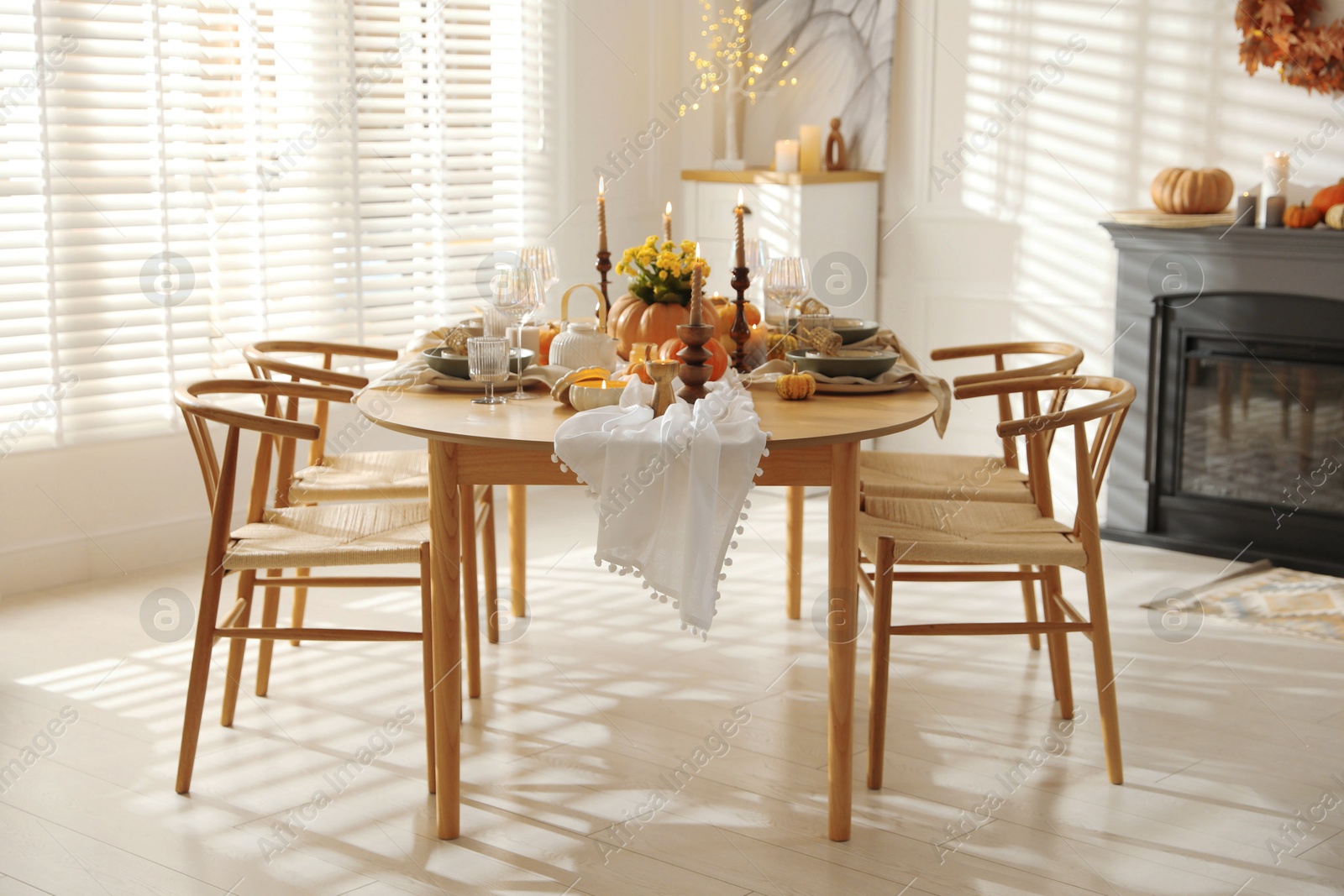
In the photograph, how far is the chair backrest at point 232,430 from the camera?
2.58 m

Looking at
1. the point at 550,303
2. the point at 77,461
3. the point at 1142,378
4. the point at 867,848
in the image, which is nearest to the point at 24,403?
the point at 77,461

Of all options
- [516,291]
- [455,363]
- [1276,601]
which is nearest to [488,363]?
[455,363]

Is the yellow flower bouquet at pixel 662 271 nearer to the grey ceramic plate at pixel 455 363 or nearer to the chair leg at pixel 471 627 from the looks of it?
the grey ceramic plate at pixel 455 363

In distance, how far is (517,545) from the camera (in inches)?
146

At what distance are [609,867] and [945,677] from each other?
49.4 inches

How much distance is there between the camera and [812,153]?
518 cm

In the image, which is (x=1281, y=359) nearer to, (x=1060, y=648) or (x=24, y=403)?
(x=1060, y=648)

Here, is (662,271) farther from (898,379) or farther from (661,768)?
(661,768)

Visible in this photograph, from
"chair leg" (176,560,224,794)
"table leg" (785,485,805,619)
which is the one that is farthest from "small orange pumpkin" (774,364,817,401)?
"chair leg" (176,560,224,794)

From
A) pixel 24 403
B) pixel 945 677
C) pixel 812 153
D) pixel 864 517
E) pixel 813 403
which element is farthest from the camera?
pixel 812 153

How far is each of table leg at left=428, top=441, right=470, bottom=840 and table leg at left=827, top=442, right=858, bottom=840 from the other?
690 millimetres

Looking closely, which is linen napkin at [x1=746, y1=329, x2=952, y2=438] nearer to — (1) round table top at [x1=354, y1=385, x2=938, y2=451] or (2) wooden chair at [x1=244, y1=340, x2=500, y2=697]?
(1) round table top at [x1=354, y1=385, x2=938, y2=451]

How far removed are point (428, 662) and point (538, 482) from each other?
0.52 metres

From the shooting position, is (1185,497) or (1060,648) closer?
(1060,648)
